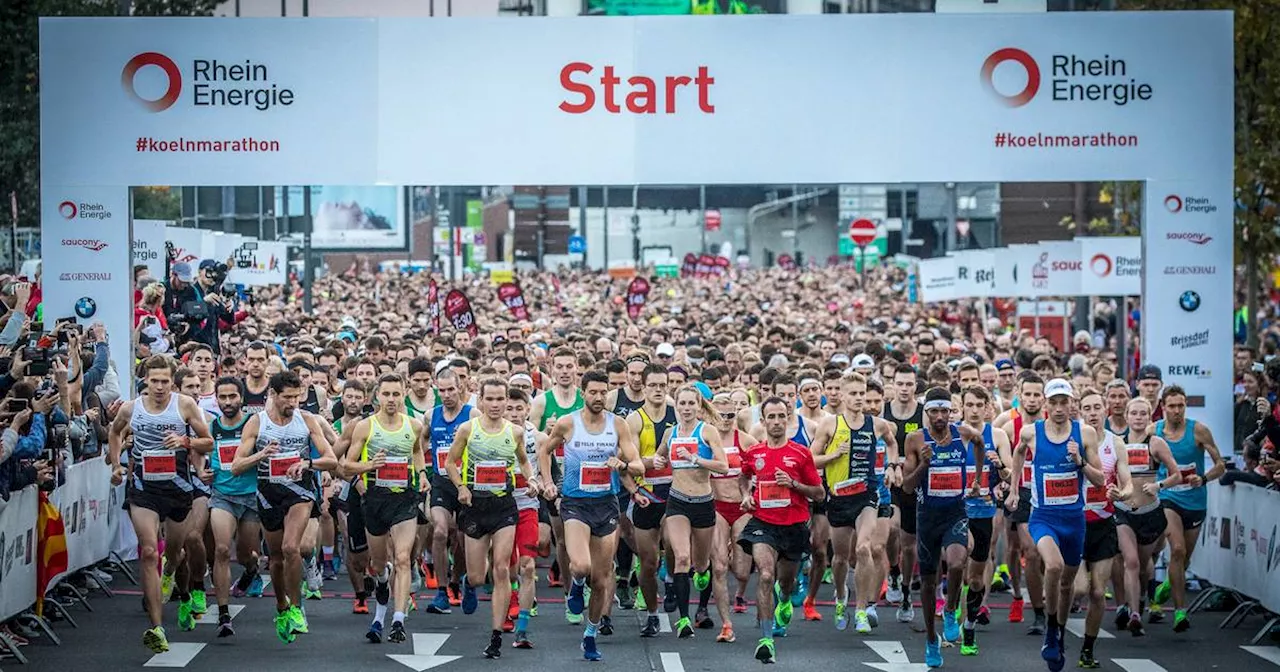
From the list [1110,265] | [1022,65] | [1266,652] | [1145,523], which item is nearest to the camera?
[1266,652]

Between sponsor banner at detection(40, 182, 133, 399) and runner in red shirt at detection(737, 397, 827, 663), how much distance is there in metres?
7.47

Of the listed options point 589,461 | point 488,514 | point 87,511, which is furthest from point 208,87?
point 589,461

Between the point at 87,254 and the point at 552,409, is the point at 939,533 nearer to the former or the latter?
the point at 552,409

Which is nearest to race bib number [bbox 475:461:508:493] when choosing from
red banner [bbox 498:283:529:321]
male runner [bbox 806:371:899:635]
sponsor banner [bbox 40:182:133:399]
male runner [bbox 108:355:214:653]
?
male runner [bbox 108:355:214:653]

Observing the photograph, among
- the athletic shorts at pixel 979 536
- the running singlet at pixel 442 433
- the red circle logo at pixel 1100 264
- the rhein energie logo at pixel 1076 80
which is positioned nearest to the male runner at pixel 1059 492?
the athletic shorts at pixel 979 536

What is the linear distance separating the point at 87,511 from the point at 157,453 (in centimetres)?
284

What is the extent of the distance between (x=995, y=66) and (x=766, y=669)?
7883mm

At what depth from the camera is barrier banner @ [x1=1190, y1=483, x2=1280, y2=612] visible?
1557 cm

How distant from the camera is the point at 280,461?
1435 centimetres

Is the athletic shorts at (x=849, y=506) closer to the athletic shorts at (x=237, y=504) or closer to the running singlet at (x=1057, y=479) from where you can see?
the running singlet at (x=1057, y=479)

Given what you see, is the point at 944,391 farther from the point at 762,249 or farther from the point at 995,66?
the point at 762,249

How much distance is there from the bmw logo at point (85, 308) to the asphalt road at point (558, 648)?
346 cm

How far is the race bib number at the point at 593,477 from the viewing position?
14023 millimetres

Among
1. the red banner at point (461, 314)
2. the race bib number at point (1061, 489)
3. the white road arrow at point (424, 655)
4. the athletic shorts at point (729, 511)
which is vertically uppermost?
the red banner at point (461, 314)
